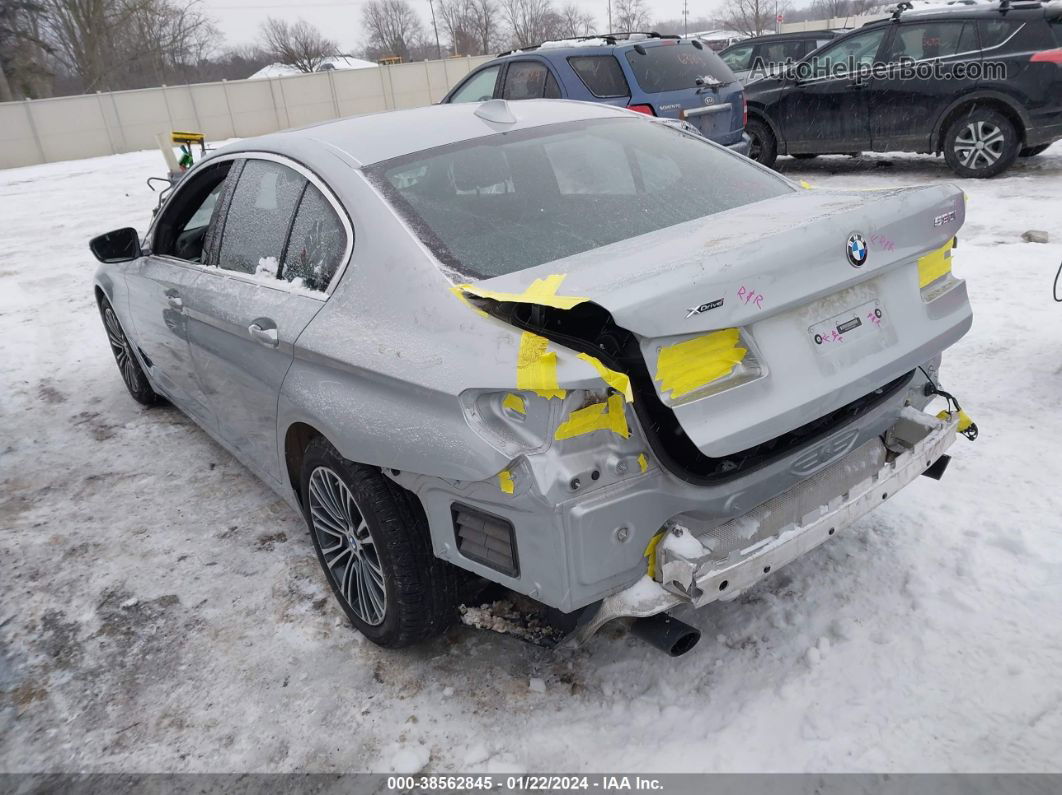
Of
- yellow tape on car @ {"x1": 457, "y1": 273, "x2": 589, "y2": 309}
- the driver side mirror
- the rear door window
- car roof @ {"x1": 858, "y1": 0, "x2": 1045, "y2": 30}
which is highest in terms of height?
car roof @ {"x1": 858, "y1": 0, "x2": 1045, "y2": 30}

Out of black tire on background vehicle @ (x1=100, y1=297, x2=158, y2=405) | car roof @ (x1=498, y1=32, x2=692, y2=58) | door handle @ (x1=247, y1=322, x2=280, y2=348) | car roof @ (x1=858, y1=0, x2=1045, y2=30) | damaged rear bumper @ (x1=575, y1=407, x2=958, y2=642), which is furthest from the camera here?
car roof @ (x1=498, y1=32, x2=692, y2=58)

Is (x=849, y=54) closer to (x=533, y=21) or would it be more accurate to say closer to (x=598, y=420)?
(x=598, y=420)

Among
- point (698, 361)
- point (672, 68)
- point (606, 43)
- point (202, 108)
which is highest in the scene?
point (202, 108)

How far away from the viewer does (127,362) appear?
547 centimetres

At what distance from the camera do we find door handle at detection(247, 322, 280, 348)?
286cm

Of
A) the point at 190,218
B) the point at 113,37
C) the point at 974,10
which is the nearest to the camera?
the point at 190,218

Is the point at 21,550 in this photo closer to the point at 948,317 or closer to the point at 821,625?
the point at 821,625

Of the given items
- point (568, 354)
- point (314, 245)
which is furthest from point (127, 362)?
point (568, 354)

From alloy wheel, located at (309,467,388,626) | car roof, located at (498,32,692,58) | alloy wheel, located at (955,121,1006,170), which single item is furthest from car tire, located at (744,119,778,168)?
alloy wheel, located at (309,467,388,626)

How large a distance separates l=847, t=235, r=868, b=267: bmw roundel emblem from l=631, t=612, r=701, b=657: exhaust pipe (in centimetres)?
114

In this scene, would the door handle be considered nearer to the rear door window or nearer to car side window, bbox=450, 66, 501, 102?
car side window, bbox=450, 66, 501, 102

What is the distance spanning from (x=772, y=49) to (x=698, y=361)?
13618 mm

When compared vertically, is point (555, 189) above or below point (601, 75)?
below

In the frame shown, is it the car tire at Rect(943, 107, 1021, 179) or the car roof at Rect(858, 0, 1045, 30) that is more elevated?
the car roof at Rect(858, 0, 1045, 30)
